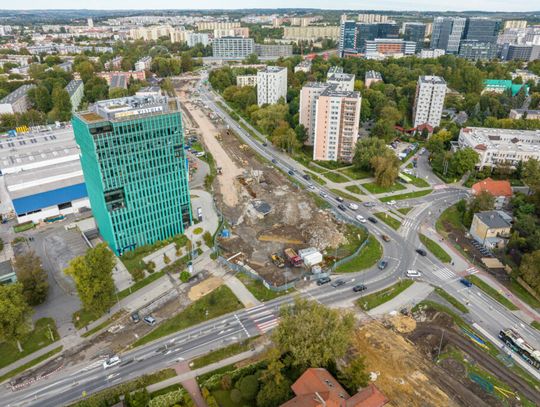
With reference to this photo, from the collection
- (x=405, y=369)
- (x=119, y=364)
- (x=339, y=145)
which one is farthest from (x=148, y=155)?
(x=339, y=145)

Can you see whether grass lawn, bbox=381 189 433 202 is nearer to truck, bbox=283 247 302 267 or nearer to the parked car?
truck, bbox=283 247 302 267

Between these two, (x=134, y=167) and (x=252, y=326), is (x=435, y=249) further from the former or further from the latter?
(x=134, y=167)

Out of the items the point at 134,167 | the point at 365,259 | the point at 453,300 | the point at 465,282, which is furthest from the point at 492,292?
the point at 134,167

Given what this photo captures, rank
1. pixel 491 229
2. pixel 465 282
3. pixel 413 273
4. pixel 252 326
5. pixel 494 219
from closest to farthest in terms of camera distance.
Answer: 1. pixel 252 326
2. pixel 465 282
3. pixel 413 273
4. pixel 491 229
5. pixel 494 219

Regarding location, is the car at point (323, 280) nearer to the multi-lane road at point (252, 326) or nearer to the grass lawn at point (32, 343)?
the multi-lane road at point (252, 326)

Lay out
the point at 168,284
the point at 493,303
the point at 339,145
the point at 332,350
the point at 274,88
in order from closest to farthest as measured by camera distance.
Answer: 1. the point at 332,350
2. the point at 493,303
3. the point at 168,284
4. the point at 339,145
5. the point at 274,88

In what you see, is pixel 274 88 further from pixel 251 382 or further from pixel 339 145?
pixel 251 382

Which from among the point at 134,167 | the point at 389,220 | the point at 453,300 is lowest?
the point at 453,300
